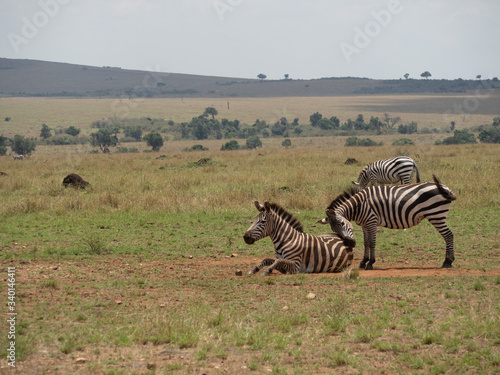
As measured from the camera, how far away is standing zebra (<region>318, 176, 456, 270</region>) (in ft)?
29.6

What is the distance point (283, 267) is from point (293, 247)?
0.35 metres

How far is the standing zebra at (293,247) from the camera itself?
8.55 m

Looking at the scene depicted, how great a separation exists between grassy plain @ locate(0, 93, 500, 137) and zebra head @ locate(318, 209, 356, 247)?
2817 inches

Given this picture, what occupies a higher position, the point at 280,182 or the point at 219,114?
the point at 219,114

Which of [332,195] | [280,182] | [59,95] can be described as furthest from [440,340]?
[59,95]

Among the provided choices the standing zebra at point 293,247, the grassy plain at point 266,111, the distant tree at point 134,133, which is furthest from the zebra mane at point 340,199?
the grassy plain at point 266,111

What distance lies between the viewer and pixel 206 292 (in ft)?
24.7

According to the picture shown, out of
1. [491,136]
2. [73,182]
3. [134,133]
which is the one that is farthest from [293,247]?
[134,133]

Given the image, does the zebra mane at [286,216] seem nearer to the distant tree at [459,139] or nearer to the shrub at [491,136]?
the distant tree at [459,139]

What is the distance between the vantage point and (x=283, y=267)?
853cm

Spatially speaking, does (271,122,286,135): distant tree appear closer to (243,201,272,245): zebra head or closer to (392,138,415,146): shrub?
(392,138,415,146): shrub

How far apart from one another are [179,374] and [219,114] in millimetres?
100937

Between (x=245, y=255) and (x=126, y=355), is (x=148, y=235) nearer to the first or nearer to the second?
(x=245, y=255)

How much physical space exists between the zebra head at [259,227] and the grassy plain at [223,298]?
0.65 meters
